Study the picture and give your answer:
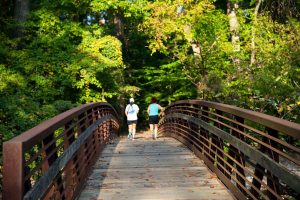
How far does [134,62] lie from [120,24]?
5579 millimetres

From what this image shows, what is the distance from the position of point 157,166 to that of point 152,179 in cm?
114

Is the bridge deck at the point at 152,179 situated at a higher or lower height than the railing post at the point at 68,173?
lower

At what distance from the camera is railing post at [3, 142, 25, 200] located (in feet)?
9.75

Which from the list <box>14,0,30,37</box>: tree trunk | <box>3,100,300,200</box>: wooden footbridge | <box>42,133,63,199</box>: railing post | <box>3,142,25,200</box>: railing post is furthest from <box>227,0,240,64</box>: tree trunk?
<box>3,142,25,200</box>: railing post

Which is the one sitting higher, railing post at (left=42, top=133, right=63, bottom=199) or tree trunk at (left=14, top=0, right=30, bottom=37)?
tree trunk at (left=14, top=0, right=30, bottom=37)

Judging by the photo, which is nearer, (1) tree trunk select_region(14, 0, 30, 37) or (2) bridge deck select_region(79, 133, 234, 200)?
(2) bridge deck select_region(79, 133, 234, 200)

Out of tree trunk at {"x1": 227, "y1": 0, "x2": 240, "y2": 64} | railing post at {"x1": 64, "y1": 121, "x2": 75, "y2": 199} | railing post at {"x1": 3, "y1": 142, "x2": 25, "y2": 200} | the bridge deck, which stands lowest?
the bridge deck

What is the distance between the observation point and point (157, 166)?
811 centimetres

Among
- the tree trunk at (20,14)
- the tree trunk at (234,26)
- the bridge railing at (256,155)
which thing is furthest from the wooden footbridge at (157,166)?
the tree trunk at (20,14)

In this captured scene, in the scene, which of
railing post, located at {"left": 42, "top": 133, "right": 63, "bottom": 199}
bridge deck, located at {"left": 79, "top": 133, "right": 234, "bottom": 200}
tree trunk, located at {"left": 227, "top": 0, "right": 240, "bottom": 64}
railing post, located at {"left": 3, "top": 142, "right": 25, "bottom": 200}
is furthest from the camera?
tree trunk, located at {"left": 227, "top": 0, "right": 240, "bottom": 64}

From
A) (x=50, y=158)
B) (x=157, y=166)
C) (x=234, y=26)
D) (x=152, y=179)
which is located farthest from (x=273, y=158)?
(x=234, y=26)

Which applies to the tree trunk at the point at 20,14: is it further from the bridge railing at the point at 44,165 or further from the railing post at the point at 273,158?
the railing post at the point at 273,158

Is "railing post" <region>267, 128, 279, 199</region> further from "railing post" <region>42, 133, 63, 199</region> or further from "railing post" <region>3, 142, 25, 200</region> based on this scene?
"railing post" <region>3, 142, 25, 200</region>

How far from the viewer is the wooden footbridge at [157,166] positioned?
11.7 feet
